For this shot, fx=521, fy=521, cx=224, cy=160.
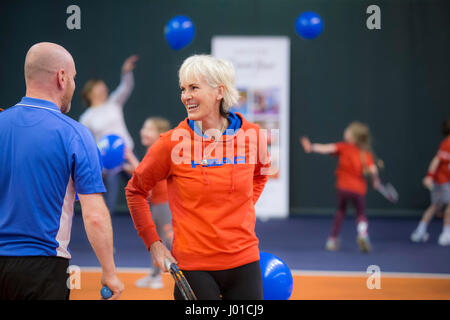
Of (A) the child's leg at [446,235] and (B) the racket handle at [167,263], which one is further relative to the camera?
(A) the child's leg at [446,235]

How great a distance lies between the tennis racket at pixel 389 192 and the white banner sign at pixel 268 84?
1.88m

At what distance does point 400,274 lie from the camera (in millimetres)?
5625

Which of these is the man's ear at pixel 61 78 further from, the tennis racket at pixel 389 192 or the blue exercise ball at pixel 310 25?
the tennis racket at pixel 389 192

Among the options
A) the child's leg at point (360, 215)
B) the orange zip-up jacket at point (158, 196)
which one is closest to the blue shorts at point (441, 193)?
the child's leg at point (360, 215)

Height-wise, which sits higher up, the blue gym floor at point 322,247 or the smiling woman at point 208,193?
the smiling woman at point 208,193

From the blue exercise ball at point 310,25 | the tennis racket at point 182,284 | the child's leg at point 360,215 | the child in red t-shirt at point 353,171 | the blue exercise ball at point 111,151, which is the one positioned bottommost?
the child's leg at point 360,215

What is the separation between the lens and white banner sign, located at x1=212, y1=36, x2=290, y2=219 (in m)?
9.60

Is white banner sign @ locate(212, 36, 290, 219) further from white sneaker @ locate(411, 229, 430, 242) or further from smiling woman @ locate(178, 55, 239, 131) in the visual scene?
smiling woman @ locate(178, 55, 239, 131)

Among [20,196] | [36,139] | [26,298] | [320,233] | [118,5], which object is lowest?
[320,233]

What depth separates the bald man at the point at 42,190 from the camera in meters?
1.95

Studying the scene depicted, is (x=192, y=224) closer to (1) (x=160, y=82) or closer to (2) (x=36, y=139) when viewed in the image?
(2) (x=36, y=139)

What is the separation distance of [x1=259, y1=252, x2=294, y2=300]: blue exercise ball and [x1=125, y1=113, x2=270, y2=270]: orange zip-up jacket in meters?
0.46

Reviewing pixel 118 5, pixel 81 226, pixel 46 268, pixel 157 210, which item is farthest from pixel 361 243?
pixel 118 5

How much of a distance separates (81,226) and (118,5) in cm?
431
